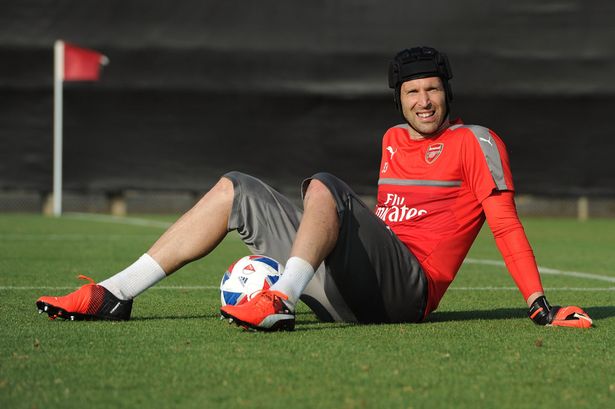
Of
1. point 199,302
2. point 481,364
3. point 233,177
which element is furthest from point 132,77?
point 481,364

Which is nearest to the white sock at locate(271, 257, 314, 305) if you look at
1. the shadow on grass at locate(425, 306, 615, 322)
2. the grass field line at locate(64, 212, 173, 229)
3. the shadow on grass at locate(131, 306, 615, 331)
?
the shadow on grass at locate(131, 306, 615, 331)

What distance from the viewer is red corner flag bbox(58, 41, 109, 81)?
37.3 ft

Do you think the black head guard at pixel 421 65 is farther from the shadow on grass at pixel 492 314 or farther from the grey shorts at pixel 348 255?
the shadow on grass at pixel 492 314

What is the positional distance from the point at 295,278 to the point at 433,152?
72 cm

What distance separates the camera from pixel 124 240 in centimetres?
881

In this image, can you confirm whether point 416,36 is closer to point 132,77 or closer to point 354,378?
point 132,77

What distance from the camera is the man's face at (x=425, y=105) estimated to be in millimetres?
3756

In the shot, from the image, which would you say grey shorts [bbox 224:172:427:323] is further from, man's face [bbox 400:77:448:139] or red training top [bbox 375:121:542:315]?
man's face [bbox 400:77:448:139]

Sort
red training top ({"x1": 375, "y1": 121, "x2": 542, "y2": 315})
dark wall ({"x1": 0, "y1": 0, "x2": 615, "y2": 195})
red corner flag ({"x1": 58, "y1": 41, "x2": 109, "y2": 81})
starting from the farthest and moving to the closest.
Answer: dark wall ({"x1": 0, "y1": 0, "x2": 615, "y2": 195}), red corner flag ({"x1": 58, "y1": 41, "x2": 109, "y2": 81}), red training top ({"x1": 375, "y1": 121, "x2": 542, "y2": 315})

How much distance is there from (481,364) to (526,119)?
935 centimetres

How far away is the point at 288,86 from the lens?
12.2m

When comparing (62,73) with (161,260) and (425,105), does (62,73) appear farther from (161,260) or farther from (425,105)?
(425,105)

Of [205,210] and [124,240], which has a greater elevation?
[205,210]

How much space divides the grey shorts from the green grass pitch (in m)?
0.08
